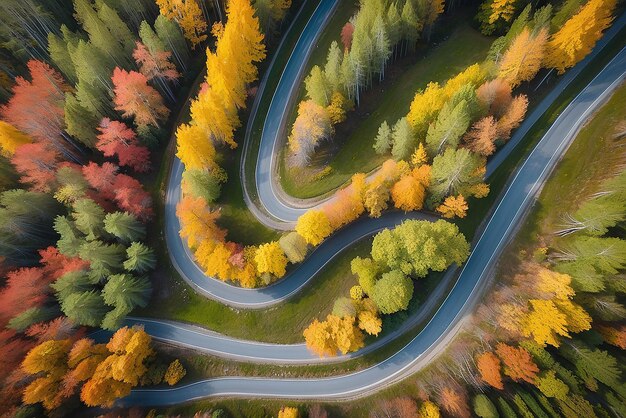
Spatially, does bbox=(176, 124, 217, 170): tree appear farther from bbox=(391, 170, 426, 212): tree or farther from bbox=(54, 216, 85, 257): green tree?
bbox=(391, 170, 426, 212): tree

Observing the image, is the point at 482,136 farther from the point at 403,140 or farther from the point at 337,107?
the point at 337,107

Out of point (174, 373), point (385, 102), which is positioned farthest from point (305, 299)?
point (385, 102)

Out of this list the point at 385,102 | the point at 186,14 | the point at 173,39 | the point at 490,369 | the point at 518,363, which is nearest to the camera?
the point at 518,363

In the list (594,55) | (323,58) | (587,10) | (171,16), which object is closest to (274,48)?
(323,58)

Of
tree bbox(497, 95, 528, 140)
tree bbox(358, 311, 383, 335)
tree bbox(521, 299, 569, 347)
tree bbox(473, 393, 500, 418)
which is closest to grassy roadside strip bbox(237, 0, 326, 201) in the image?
tree bbox(358, 311, 383, 335)

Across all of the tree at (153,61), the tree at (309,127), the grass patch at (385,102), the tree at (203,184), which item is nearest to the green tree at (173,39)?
the tree at (153,61)

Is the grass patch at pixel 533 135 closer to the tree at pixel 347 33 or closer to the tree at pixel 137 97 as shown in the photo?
the tree at pixel 347 33
